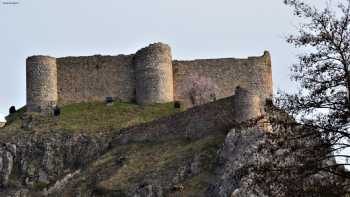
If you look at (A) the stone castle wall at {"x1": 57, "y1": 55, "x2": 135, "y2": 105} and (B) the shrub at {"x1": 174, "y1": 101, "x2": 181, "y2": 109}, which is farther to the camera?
(A) the stone castle wall at {"x1": 57, "y1": 55, "x2": 135, "y2": 105}

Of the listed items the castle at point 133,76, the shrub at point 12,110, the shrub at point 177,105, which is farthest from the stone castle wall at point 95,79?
the shrub at point 12,110

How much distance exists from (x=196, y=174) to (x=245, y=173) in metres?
22.4

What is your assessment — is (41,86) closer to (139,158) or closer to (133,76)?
(133,76)

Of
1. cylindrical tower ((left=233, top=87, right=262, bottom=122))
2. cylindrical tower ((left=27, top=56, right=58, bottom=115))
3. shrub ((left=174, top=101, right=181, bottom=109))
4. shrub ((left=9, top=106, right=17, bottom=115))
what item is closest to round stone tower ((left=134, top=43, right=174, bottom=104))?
shrub ((left=174, top=101, right=181, bottom=109))

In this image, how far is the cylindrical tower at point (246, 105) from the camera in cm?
4397

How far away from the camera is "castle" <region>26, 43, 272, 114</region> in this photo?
57.2 meters

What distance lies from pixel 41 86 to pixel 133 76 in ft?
20.1

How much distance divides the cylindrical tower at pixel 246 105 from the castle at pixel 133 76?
12.8 m

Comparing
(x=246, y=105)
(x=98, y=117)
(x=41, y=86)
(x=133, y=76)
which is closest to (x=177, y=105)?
(x=133, y=76)

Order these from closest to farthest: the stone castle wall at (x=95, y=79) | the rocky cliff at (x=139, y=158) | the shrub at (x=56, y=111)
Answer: the rocky cliff at (x=139, y=158) → the shrub at (x=56, y=111) → the stone castle wall at (x=95, y=79)

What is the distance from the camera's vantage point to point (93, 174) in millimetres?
46719

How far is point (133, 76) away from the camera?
58.2m

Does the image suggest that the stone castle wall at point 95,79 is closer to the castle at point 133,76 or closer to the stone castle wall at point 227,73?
the castle at point 133,76

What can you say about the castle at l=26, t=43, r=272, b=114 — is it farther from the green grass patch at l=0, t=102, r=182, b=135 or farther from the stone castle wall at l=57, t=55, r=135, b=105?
the green grass patch at l=0, t=102, r=182, b=135
